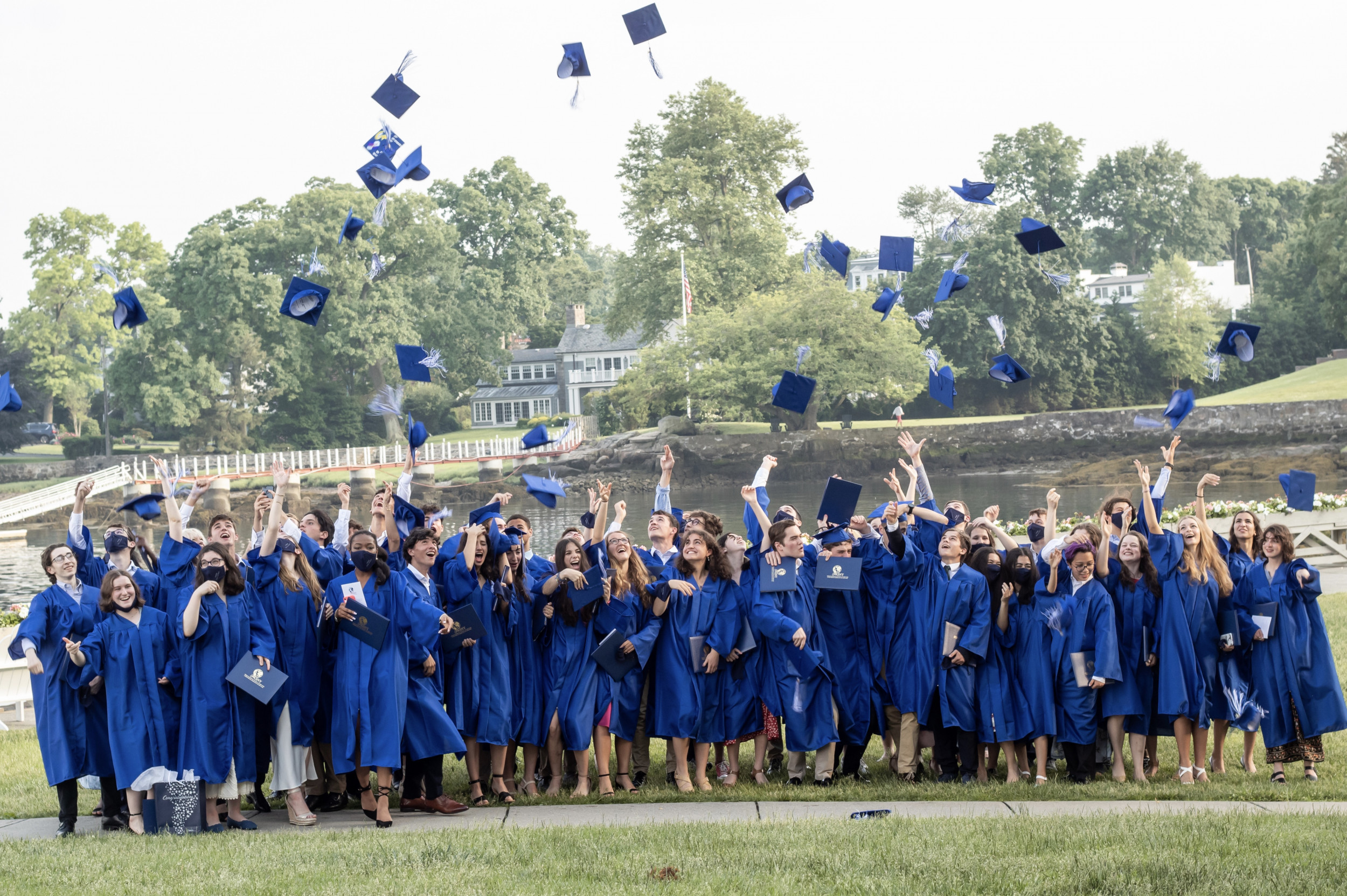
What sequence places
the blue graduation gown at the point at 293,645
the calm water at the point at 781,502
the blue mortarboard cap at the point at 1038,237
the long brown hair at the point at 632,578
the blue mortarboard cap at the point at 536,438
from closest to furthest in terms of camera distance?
1. the blue graduation gown at the point at 293,645
2. the long brown hair at the point at 632,578
3. the blue mortarboard cap at the point at 536,438
4. the blue mortarboard cap at the point at 1038,237
5. the calm water at the point at 781,502

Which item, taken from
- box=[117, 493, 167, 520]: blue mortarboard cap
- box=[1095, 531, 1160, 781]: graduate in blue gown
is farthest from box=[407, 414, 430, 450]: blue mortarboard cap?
box=[1095, 531, 1160, 781]: graduate in blue gown

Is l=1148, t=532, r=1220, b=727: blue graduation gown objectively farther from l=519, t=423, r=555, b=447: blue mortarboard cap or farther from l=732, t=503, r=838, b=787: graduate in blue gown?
l=519, t=423, r=555, b=447: blue mortarboard cap

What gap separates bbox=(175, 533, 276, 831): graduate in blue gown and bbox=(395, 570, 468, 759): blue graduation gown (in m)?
0.79

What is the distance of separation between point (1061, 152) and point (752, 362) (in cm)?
3152

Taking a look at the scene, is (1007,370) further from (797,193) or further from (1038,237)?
(797,193)

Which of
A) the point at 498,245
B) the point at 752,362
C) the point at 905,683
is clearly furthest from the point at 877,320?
the point at 905,683

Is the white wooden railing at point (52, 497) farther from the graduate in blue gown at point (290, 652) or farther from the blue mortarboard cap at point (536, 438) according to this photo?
the graduate in blue gown at point (290, 652)

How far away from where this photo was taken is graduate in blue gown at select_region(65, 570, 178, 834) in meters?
6.77

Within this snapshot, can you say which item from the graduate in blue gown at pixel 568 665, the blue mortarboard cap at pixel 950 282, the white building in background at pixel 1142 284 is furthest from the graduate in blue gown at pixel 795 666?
the white building in background at pixel 1142 284

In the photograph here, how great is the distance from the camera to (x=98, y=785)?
7.83 metres

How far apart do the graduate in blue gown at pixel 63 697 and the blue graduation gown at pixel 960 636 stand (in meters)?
4.89

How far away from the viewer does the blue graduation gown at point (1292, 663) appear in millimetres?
7562

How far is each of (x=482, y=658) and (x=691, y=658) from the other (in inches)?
51.1

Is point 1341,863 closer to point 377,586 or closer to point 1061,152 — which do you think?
point 377,586
